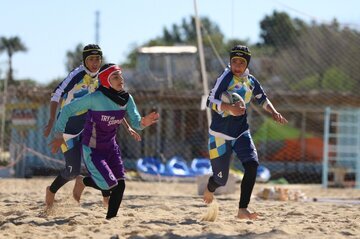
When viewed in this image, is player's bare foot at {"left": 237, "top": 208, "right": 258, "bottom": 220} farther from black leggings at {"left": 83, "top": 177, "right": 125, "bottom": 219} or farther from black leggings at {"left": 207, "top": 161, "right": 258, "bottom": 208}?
black leggings at {"left": 83, "top": 177, "right": 125, "bottom": 219}

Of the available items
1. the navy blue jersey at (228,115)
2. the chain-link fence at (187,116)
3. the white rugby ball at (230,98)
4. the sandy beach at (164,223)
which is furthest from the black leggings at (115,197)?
the chain-link fence at (187,116)

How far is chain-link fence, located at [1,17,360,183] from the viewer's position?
20531 mm

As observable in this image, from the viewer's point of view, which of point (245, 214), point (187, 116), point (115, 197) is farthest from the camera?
point (187, 116)

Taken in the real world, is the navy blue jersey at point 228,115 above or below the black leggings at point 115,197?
above

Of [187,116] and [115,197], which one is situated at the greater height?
[187,116]

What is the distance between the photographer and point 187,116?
917 inches

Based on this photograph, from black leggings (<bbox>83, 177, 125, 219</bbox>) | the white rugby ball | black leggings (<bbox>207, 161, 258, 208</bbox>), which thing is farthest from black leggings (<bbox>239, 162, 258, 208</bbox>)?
black leggings (<bbox>83, 177, 125, 219</bbox>)

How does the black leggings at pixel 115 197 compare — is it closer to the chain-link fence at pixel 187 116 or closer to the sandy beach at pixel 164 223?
the sandy beach at pixel 164 223

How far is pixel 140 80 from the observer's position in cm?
2452

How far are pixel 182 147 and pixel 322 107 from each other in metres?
4.65

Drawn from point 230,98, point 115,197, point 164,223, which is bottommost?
point 164,223

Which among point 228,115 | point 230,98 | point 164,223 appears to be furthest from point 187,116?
point 164,223

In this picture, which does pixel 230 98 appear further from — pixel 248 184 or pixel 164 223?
pixel 164 223

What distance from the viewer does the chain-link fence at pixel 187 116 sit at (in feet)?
67.4
